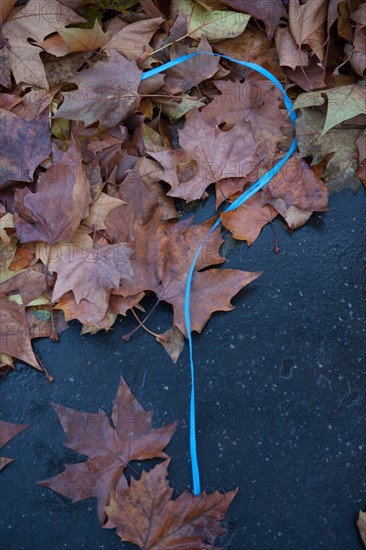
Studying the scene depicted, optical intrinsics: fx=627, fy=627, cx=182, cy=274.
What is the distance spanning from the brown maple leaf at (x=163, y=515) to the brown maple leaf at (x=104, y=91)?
1.09m

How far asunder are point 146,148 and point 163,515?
3.69 feet

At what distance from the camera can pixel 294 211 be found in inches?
80.2

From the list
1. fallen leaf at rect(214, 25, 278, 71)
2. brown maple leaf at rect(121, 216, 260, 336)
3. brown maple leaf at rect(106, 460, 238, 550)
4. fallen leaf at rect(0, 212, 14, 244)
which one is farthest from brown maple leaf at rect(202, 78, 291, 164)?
brown maple leaf at rect(106, 460, 238, 550)

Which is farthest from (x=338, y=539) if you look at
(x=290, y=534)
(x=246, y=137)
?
(x=246, y=137)

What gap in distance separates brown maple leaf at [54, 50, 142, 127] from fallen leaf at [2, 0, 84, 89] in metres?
0.14

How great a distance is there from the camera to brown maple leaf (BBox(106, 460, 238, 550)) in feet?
5.52

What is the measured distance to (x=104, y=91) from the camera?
199 cm

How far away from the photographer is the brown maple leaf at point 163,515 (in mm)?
1683

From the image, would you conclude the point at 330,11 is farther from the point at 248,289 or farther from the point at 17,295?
the point at 17,295

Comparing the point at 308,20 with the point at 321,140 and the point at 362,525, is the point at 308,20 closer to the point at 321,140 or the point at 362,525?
the point at 321,140

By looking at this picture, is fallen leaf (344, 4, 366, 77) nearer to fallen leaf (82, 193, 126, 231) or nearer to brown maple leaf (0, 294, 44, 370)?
fallen leaf (82, 193, 126, 231)

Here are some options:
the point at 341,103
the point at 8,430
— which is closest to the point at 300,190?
the point at 341,103

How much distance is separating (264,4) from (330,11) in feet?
0.70

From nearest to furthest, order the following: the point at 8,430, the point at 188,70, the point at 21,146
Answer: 1. the point at 8,430
2. the point at 21,146
3. the point at 188,70
